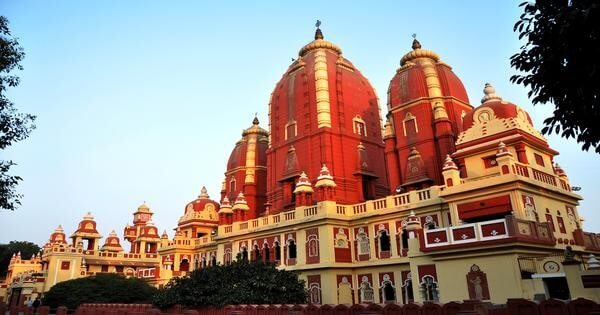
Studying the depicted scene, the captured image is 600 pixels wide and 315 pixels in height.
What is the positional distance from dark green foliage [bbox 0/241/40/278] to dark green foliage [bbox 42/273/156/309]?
1693 inches

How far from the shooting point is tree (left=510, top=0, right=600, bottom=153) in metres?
6.12

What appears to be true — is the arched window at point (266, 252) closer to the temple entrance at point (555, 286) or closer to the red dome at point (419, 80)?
the red dome at point (419, 80)

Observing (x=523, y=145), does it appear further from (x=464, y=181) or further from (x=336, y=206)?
(x=336, y=206)

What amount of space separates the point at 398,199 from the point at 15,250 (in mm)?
73325

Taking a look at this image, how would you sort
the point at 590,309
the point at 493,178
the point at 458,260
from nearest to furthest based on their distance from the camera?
the point at 590,309 → the point at 458,260 → the point at 493,178

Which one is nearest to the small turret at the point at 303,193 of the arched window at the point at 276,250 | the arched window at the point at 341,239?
the arched window at the point at 341,239

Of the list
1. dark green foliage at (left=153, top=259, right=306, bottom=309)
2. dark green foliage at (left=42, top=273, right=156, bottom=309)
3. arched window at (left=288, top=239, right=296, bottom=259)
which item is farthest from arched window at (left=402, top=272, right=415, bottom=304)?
dark green foliage at (left=42, top=273, right=156, bottom=309)

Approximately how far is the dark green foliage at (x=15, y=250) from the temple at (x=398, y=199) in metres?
32.4

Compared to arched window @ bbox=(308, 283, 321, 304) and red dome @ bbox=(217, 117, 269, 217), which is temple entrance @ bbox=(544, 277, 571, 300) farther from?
red dome @ bbox=(217, 117, 269, 217)

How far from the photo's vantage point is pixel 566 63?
6.67m

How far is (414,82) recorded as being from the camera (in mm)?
25297

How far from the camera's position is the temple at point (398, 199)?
15.0 metres

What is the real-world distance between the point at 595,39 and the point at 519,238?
9727 mm

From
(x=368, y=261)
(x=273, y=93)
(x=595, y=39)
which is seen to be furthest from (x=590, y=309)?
(x=273, y=93)
